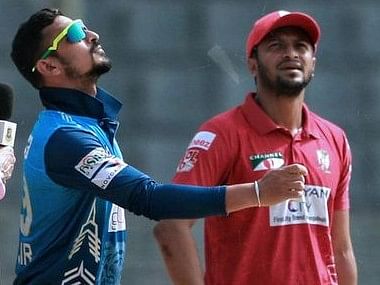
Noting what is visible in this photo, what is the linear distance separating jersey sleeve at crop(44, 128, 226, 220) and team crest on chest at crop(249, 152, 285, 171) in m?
0.53

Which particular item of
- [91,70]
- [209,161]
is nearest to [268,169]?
[209,161]

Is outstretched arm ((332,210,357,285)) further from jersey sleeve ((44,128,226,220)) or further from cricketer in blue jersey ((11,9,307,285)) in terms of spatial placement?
jersey sleeve ((44,128,226,220))

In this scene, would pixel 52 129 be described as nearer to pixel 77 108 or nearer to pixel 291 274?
pixel 77 108

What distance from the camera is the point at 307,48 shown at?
3.58 m

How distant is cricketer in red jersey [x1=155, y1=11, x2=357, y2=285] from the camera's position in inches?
130

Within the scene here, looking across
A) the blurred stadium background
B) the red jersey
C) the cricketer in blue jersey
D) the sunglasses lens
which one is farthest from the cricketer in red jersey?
the blurred stadium background

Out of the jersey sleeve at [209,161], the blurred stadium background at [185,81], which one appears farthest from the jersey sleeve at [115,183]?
the blurred stadium background at [185,81]

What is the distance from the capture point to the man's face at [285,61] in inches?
137

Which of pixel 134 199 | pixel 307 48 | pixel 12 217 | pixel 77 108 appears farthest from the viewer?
pixel 12 217

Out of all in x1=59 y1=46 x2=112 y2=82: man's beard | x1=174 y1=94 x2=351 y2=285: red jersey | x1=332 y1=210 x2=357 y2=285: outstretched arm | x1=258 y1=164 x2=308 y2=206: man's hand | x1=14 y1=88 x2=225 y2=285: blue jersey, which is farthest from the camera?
x1=332 y1=210 x2=357 y2=285: outstretched arm

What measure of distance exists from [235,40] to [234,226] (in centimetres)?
121

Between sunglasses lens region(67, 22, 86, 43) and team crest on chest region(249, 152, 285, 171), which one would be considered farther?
team crest on chest region(249, 152, 285, 171)

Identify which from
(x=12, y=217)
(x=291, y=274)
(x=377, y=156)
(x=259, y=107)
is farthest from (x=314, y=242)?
(x=12, y=217)

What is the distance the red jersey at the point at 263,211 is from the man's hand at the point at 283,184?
579 millimetres
